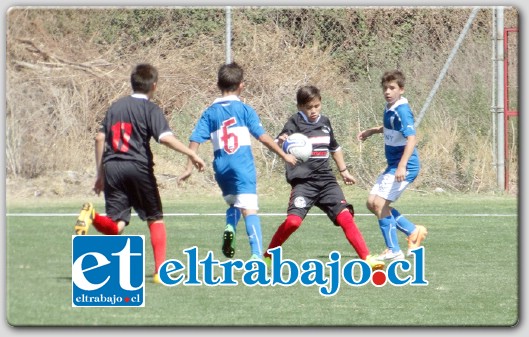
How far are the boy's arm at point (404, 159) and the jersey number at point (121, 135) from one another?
5.64 feet

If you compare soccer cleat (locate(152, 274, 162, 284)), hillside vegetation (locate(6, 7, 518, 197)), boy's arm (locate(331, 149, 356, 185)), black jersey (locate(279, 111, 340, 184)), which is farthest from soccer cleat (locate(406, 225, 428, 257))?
hillside vegetation (locate(6, 7, 518, 197))

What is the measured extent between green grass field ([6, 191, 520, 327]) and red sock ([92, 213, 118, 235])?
246 mm

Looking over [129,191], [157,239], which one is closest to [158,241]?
[157,239]

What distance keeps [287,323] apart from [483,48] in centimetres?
636

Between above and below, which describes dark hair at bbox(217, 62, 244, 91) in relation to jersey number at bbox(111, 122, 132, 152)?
above

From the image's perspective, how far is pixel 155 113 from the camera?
6051 millimetres

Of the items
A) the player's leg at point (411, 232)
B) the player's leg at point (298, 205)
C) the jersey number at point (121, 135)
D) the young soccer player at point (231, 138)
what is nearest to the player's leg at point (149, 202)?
the jersey number at point (121, 135)

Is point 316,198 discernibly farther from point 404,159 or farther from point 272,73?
point 272,73

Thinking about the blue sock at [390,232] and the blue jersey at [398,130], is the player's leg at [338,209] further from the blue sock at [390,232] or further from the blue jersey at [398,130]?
the blue jersey at [398,130]

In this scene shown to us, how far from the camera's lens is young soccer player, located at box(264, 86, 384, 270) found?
690 centimetres

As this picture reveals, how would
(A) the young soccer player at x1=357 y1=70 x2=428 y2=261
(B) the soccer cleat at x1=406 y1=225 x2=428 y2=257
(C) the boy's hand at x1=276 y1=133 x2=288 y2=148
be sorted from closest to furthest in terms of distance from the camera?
(C) the boy's hand at x1=276 y1=133 x2=288 y2=148, (A) the young soccer player at x1=357 y1=70 x2=428 y2=261, (B) the soccer cleat at x1=406 y1=225 x2=428 y2=257

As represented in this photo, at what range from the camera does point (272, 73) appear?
36.1ft

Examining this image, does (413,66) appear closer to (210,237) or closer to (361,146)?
(361,146)

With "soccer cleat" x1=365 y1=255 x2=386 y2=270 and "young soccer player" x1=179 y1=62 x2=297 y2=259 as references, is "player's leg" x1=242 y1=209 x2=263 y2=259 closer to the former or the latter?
"young soccer player" x1=179 y1=62 x2=297 y2=259
